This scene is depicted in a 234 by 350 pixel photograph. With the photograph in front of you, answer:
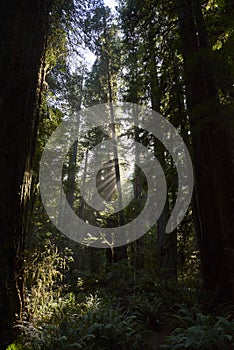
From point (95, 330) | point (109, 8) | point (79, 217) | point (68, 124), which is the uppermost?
point (109, 8)

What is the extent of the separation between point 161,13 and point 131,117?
22.2ft

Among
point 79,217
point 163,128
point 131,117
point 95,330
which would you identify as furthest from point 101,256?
point 95,330

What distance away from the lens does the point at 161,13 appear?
25.7 feet

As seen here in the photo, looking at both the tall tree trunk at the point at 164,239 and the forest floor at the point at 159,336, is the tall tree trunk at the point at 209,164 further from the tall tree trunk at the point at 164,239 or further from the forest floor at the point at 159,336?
the tall tree trunk at the point at 164,239

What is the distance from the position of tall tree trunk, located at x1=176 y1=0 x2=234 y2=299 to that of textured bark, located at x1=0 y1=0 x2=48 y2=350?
268 cm

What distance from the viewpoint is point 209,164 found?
613 centimetres

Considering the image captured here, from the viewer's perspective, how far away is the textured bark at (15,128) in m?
3.77

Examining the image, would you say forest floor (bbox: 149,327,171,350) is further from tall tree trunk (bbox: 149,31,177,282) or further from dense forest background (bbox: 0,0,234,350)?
tall tree trunk (bbox: 149,31,177,282)

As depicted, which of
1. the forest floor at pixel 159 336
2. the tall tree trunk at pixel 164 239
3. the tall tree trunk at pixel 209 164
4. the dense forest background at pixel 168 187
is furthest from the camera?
the tall tree trunk at pixel 164 239

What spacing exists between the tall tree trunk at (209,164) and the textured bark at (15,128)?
2.68 metres

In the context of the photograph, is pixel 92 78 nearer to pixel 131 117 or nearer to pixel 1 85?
pixel 131 117

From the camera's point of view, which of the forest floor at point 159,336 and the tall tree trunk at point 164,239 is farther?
the tall tree trunk at point 164,239

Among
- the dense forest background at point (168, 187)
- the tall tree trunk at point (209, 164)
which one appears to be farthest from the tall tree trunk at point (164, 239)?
the tall tree trunk at point (209, 164)

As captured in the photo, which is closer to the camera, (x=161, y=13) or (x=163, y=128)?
(x=161, y=13)
